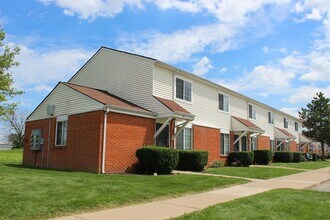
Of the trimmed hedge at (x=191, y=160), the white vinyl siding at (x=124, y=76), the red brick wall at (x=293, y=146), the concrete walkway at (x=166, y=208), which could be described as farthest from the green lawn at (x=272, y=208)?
the red brick wall at (x=293, y=146)

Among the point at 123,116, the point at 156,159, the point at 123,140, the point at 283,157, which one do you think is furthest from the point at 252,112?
the point at 156,159

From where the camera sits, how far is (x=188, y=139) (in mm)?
21953

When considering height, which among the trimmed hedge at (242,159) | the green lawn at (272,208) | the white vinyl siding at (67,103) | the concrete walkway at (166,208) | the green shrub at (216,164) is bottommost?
the concrete walkway at (166,208)

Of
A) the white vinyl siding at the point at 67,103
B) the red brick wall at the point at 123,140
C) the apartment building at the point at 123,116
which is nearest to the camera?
the red brick wall at the point at 123,140

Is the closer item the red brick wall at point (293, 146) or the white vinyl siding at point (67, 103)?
the white vinyl siding at point (67, 103)

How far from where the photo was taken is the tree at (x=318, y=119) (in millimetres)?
51662

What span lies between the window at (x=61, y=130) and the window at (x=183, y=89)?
662 centimetres

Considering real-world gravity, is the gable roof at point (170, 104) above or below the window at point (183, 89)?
below

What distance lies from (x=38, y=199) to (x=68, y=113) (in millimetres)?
10337

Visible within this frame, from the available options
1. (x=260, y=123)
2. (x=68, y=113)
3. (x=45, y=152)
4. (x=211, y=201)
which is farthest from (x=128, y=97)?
(x=260, y=123)

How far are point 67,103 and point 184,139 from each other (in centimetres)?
716

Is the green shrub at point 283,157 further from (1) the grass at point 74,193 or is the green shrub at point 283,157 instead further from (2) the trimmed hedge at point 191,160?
(1) the grass at point 74,193

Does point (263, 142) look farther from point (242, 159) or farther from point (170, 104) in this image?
point (170, 104)

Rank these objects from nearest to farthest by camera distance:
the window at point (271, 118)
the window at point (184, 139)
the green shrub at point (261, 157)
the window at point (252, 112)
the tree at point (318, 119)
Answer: the window at point (184, 139) → the green shrub at point (261, 157) → the window at point (252, 112) → the window at point (271, 118) → the tree at point (318, 119)
